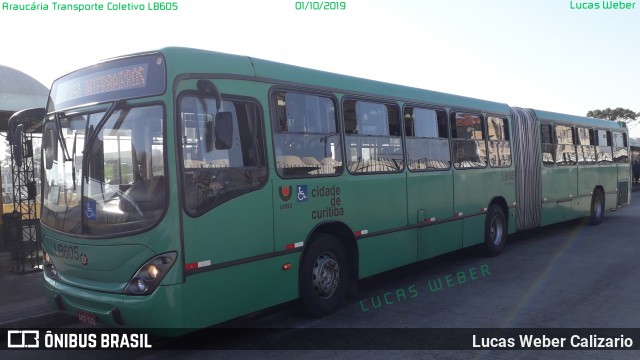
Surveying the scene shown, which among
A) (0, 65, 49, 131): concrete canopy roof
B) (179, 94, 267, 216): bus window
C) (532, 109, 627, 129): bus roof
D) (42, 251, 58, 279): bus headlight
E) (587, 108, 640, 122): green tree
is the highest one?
(587, 108, 640, 122): green tree

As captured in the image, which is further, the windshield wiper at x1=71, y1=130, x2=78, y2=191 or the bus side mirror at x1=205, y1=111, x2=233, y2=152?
the windshield wiper at x1=71, y1=130, x2=78, y2=191

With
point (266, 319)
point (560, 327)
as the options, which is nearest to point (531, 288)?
point (560, 327)

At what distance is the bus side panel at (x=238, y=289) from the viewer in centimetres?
491

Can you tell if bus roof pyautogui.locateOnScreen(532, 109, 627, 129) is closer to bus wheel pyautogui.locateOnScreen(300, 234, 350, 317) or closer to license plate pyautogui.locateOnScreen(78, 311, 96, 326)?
bus wheel pyautogui.locateOnScreen(300, 234, 350, 317)

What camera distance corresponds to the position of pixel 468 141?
9.86 meters

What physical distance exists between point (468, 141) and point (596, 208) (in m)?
7.73

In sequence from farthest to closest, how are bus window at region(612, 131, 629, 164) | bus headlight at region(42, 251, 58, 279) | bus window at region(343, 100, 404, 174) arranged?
bus window at region(612, 131, 629, 164) < bus window at region(343, 100, 404, 174) < bus headlight at region(42, 251, 58, 279)

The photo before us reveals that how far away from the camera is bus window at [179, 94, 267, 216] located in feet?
16.3

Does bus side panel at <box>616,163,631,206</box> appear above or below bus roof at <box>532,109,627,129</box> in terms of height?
below

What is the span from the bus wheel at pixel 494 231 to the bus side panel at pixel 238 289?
5530mm

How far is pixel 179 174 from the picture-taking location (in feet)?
16.0

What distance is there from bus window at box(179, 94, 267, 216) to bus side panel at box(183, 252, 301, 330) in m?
0.70

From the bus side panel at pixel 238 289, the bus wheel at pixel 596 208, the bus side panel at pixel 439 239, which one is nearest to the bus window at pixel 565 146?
the bus wheel at pixel 596 208

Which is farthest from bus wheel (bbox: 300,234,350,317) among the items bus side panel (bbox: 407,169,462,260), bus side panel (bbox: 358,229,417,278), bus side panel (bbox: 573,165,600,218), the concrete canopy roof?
bus side panel (bbox: 573,165,600,218)
